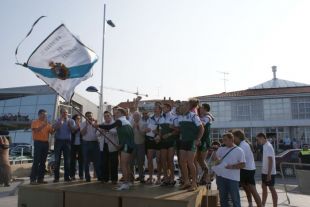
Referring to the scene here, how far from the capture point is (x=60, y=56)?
910 cm

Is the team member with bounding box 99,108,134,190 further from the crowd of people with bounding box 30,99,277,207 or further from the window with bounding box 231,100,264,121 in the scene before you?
the window with bounding box 231,100,264,121

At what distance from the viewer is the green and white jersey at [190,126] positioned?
816 cm

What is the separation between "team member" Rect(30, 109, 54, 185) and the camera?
9992 mm

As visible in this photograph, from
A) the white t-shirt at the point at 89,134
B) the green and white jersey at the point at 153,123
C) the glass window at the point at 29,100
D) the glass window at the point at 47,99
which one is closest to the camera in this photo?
the green and white jersey at the point at 153,123

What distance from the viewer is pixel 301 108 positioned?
34.6 meters

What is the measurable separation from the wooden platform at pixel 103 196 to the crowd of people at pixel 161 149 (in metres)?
0.43

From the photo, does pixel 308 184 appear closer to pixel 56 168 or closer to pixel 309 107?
pixel 56 168

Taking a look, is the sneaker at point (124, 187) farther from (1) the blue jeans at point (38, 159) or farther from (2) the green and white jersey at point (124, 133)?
(1) the blue jeans at point (38, 159)

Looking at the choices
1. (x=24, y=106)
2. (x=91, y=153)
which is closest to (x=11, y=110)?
(x=24, y=106)

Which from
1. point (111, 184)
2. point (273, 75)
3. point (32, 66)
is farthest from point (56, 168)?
point (273, 75)

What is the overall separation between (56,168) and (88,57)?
297 centimetres

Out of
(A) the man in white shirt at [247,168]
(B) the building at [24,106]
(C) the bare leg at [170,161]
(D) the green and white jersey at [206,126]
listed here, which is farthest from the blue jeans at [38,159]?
(B) the building at [24,106]

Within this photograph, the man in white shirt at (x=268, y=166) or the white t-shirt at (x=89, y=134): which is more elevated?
the white t-shirt at (x=89, y=134)

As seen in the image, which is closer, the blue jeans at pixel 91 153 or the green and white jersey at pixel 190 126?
the green and white jersey at pixel 190 126
